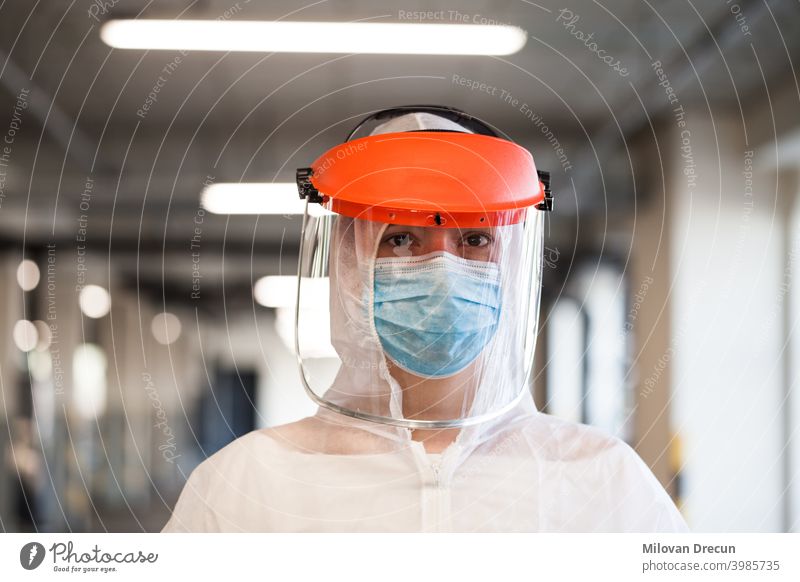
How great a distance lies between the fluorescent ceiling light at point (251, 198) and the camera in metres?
0.95

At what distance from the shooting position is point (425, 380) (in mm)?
863

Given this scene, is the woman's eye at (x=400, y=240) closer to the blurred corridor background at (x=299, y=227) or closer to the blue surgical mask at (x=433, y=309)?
the blue surgical mask at (x=433, y=309)

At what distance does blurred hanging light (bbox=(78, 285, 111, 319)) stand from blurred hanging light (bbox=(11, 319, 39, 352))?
2.6 inches

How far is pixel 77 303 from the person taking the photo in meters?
0.95

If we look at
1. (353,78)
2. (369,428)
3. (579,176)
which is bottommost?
(369,428)

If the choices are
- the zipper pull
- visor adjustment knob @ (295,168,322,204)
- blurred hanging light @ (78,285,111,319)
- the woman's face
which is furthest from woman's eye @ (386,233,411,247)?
blurred hanging light @ (78,285,111,319)

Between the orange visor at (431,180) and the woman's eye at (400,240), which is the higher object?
the orange visor at (431,180)

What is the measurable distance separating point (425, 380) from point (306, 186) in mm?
269

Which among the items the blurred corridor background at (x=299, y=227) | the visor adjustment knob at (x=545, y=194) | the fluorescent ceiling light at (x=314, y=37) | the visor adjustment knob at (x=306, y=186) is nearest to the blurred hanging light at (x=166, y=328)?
the blurred corridor background at (x=299, y=227)

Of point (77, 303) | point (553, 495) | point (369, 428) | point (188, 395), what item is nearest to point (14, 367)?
A: point (77, 303)

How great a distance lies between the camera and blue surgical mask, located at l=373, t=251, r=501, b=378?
82 centimetres

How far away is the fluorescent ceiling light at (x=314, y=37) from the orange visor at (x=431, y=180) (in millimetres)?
185

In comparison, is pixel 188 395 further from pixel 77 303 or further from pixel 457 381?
pixel 457 381
